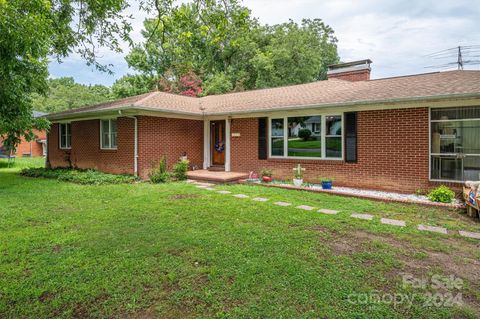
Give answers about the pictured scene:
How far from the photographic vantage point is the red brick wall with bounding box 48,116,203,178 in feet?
35.7

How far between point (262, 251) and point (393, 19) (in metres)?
13.7

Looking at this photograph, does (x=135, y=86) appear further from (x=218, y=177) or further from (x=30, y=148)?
(x=218, y=177)

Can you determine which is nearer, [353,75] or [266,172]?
[266,172]

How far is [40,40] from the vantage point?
23.7ft

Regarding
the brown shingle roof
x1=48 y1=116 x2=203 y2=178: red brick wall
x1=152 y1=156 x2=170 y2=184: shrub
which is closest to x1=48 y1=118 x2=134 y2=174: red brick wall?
x1=48 y1=116 x2=203 y2=178: red brick wall

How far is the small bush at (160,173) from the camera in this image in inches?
405

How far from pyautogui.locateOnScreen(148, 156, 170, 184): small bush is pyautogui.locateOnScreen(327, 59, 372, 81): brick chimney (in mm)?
8425

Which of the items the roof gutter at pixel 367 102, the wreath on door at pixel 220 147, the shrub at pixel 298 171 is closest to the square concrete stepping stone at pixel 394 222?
the roof gutter at pixel 367 102

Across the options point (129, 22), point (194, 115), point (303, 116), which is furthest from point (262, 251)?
point (194, 115)

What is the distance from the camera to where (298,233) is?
4.64 metres

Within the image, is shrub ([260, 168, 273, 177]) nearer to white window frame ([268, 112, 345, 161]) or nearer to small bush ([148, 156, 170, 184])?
white window frame ([268, 112, 345, 161])

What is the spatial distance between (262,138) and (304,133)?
1654 millimetres

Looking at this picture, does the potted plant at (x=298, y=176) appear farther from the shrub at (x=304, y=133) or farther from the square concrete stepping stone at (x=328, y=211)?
the square concrete stepping stone at (x=328, y=211)

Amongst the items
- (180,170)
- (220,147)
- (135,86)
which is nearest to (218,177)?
(180,170)
